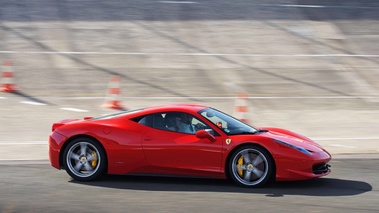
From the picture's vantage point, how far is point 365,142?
12.6 meters

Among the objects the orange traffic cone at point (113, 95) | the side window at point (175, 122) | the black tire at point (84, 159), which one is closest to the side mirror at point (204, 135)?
the side window at point (175, 122)

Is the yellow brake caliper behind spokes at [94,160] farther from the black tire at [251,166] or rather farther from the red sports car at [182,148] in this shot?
the black tire at [251,166]

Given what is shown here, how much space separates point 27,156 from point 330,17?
16.1m

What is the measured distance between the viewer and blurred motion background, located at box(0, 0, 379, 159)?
47.9 feet

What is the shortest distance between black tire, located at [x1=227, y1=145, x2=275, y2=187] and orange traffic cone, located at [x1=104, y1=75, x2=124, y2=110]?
7179 mm

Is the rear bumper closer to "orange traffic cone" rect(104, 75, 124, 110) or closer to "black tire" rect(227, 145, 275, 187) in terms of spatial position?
"black tire" rect(227, 145, 275, 187)

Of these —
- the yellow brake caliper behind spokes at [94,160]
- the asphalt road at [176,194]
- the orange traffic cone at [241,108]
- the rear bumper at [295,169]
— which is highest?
the orange traffic cone at [241,108]

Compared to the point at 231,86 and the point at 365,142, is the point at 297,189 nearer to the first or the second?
the point at 365,142

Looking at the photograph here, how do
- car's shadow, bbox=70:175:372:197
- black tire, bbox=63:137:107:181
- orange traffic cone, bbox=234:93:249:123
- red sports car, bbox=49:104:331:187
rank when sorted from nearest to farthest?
car's shadow, bbox=70:175:372:197
red sports car, bbox=49:104:331:187
black tire, bbox=63:137:107:181
orange traffic cone, bbox=234:93:249:123

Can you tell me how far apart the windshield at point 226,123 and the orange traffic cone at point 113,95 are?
21.1 feet

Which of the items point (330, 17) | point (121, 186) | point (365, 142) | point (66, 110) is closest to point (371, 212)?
point (121, 186)

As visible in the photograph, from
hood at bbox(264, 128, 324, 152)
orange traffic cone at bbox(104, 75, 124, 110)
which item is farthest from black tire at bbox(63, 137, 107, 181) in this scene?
orange traffic cone at bbox(104, 75, 124, 110)

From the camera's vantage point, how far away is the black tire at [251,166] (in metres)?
8.48

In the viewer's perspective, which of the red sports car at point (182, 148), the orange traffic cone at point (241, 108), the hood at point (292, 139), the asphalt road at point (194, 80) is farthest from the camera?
the orange traffic cone at point (241, 108)
